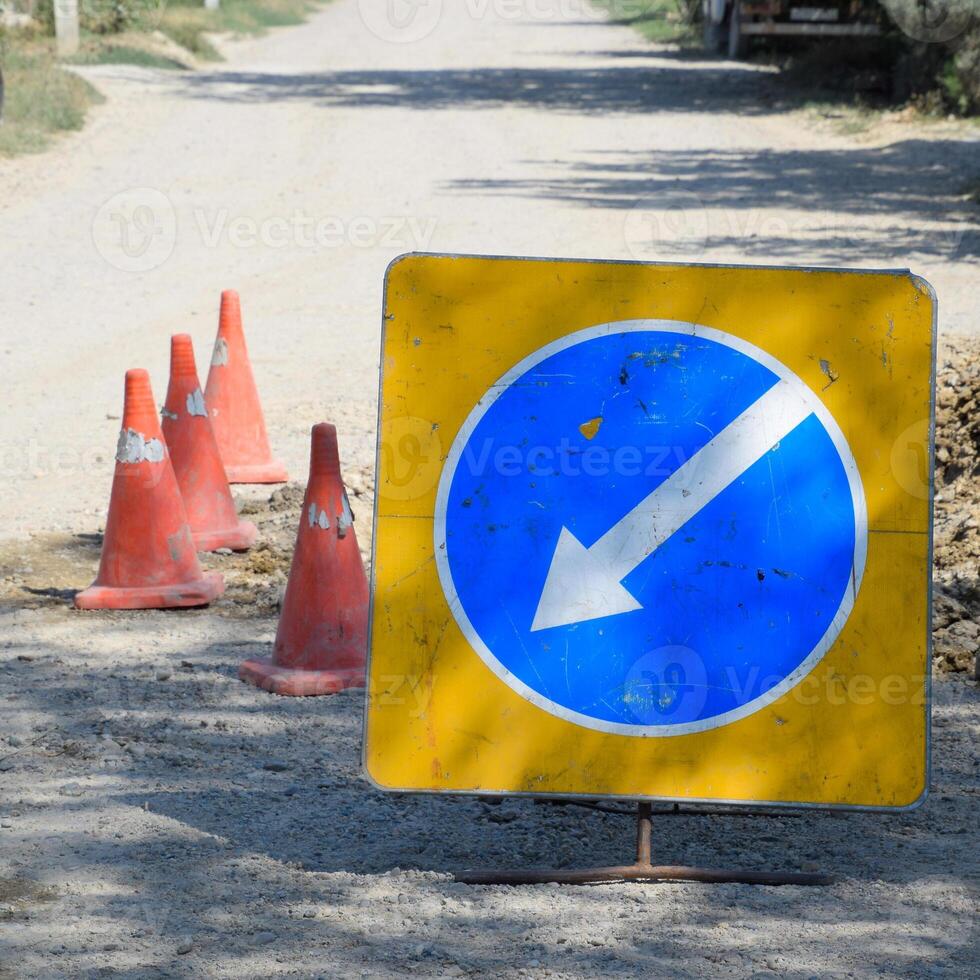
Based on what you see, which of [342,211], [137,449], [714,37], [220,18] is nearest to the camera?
[137,449]

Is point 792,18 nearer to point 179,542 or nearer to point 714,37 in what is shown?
point 714,37

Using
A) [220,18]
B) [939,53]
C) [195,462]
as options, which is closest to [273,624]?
[195,462]

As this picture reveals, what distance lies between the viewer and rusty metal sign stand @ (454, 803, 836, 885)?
122 inches

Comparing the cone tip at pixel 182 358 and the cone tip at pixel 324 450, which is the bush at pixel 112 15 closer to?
the cone tip at pixel 182 358

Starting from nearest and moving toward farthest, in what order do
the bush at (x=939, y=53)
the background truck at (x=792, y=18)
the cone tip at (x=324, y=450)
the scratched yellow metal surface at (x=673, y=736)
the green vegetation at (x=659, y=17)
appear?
1. the scratched yellow metal surface at (x=673, y=736)
2. the cone tip at (x=324, y=450)
3. the bush at (x=939, y=53)
4. the background truck at (x=792, y=18)
5. the green vegetation at (x=659, y=17)

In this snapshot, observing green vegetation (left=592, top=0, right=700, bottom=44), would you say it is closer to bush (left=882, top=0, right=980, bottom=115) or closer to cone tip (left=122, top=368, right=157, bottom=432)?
bush (left=882, top=0, right=980, bottom=115)

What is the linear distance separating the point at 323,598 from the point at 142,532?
37.6 inches

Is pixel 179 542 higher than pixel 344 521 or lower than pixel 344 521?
lower

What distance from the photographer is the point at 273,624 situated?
5035 millimetres

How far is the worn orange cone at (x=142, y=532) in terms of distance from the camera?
514 centimetres

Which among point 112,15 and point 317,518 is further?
point 112,15

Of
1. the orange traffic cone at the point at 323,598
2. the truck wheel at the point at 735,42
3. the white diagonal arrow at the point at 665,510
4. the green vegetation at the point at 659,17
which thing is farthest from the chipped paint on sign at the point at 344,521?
the green vegetation at the point at 659,17

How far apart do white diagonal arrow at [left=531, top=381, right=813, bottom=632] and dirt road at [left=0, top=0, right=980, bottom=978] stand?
1.84ft

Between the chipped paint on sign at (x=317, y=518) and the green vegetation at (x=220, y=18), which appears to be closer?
the chipped paint on sign at (x=317, y=518)
